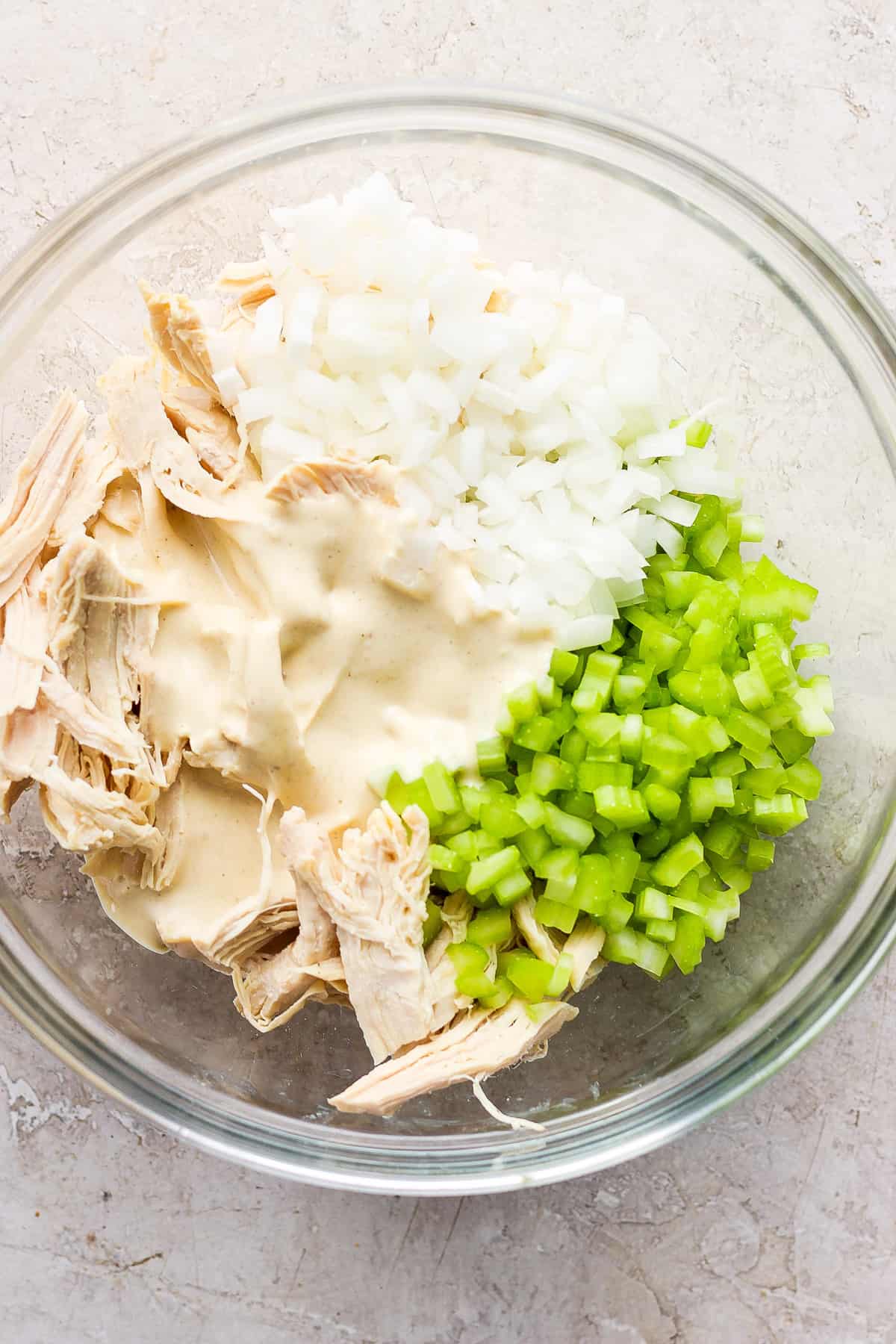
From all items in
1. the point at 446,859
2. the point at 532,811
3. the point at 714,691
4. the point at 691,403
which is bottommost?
the point at 446,859

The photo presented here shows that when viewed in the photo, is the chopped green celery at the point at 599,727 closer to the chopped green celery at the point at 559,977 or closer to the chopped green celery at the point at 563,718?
the chopped green celery at the point at 563,718

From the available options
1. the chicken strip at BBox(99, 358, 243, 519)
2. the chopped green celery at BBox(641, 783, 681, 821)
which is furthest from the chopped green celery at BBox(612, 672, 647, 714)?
the chicken strip at BBox(99, 358, 243, 519)

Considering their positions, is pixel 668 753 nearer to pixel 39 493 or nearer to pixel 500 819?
pixel 500 819

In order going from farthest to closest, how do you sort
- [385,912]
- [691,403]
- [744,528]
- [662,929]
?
[691,403]
[744,528]
[662,929]
[385,912]

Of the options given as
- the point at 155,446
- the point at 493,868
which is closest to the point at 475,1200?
the point at 493,868

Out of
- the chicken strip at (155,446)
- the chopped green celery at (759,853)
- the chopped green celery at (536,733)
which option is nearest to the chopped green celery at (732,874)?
the chopped green celery at (759,853)
